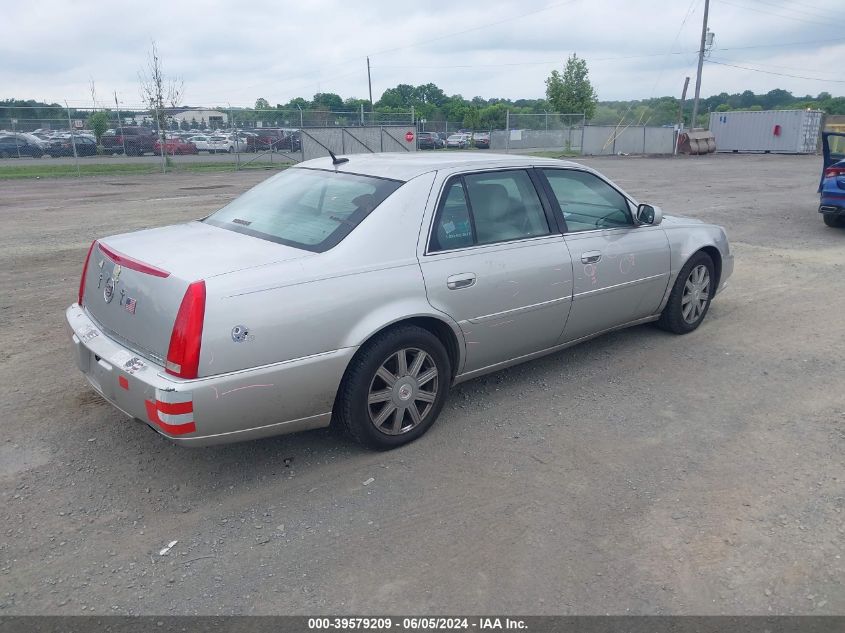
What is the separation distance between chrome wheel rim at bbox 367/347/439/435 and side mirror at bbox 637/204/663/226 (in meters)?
2.23

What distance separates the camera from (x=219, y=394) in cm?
314

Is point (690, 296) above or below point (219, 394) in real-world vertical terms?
below

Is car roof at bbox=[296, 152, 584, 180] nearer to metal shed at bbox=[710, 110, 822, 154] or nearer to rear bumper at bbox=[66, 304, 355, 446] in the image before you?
rear bumper at bbox=[66, 304, 355, 446]

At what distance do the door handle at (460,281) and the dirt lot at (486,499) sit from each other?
0.87 meters

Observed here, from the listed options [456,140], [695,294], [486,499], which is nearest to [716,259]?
[695,294]

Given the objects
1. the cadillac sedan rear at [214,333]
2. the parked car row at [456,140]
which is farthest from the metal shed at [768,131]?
the cadillac sedan rear at [214,333]

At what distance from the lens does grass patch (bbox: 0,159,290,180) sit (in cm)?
2231

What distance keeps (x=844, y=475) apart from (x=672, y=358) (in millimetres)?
1789

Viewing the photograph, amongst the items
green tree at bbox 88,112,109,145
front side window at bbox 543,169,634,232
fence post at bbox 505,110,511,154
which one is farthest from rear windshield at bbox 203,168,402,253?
fence post at bbox 505,110,511,154

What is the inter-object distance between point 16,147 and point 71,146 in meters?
1.82

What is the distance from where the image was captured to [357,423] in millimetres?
3654

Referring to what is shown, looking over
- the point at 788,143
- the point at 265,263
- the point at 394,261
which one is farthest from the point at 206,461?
the point at 788,143

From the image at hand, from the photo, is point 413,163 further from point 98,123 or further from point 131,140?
point 98,123
